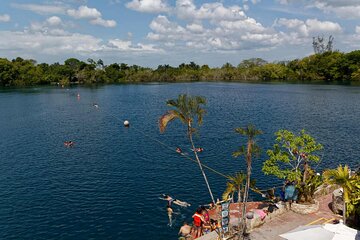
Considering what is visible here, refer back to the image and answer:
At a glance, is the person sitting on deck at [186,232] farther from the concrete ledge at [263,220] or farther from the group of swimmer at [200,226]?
the concrete ledge at [263,220]

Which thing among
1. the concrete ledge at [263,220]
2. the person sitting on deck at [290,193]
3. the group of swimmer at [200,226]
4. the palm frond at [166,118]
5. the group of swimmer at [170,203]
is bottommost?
the group of swimmer at [170,203]

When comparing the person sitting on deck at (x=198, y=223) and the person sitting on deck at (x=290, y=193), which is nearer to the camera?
the person sitting on deck at (x=198, y=223)

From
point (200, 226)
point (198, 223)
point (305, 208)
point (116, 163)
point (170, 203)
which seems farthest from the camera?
point (116, 163)

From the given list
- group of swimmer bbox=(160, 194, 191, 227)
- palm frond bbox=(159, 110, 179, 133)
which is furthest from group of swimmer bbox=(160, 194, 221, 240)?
palm frond bbox=(159, 110, 179, 133)

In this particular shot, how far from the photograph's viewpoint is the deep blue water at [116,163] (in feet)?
119

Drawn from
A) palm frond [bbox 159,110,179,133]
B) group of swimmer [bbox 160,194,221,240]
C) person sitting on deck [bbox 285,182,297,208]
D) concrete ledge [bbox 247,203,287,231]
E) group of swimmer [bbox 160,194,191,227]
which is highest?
palm frond [bbox 159,110,179,133]

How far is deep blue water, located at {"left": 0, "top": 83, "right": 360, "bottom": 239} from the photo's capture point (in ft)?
119

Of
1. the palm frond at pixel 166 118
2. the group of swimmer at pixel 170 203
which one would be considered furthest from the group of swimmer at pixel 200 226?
the palm frond at pixel 166 118

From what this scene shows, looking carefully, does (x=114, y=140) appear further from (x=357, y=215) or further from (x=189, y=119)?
(x=357, y=215)

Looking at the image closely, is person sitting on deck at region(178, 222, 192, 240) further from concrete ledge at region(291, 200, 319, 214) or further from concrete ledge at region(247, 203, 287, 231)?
concrete ledge at region(291, 200, 319, 214)

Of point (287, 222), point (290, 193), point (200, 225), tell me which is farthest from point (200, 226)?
point (290, 193)

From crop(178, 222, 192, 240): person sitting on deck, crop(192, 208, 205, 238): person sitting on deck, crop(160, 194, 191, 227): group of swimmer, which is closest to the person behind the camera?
crop(192, 208, 205, 238): person sitting on deck

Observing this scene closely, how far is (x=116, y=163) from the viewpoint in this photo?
55.0 metres

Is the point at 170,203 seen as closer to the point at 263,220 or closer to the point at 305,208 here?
the point at 263,220
